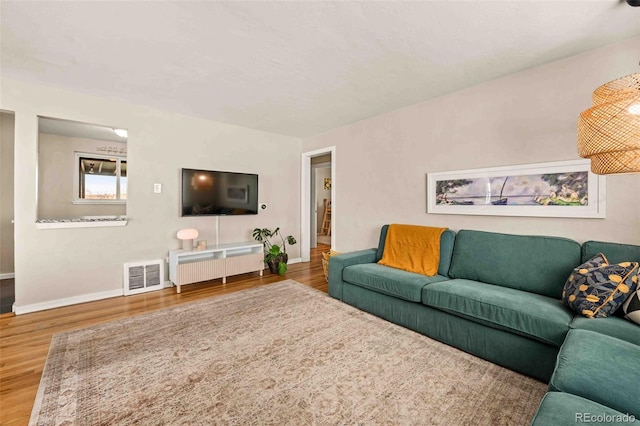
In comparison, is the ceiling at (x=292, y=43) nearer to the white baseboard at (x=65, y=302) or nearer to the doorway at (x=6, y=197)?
the doorway at (x=6, y=197)

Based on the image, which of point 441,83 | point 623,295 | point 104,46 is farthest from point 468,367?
point 104,46

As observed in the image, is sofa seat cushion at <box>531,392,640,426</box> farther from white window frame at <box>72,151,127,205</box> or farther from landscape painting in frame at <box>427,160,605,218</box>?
white window frame at <box>72,151,127,205</box>

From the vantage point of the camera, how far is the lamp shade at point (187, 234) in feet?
11.8

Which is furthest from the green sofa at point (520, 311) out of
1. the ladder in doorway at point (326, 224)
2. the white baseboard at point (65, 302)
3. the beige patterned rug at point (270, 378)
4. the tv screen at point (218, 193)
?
the ladder in doorway at point (326, 224)

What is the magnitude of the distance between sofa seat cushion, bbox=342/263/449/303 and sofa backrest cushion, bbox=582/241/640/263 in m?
1.06

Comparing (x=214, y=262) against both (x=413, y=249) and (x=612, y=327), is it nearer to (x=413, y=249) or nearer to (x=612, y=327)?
(x=413, y=249)

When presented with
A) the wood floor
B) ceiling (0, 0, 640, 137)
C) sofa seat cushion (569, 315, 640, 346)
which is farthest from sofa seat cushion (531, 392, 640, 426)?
the wood floor

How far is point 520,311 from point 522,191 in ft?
4.09

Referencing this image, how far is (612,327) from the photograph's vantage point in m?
1.52

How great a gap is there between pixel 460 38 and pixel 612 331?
2.12 m

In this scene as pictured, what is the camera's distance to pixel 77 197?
4516mm

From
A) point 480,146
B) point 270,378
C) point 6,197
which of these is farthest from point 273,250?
point 6,197

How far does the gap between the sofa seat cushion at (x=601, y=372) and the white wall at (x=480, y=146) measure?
1364 mm

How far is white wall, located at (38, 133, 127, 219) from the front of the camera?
4.25 meters
